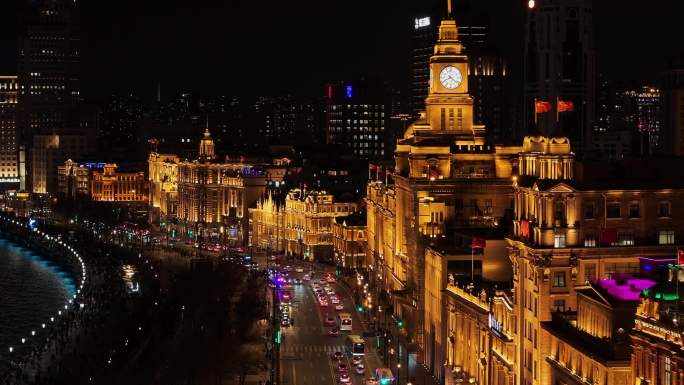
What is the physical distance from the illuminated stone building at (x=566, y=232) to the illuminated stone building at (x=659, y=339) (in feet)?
37.4

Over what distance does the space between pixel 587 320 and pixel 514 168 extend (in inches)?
1455

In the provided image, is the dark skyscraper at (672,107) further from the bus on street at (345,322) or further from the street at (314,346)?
the bus on street at (345,322)

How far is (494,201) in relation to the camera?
93875 mm

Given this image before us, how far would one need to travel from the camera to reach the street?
84.6 m

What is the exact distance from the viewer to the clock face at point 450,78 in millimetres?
105250

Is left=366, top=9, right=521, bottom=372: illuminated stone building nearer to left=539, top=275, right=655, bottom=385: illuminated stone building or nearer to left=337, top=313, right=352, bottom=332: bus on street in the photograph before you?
left=337, top=313, right=352, bottom=332: bus on street

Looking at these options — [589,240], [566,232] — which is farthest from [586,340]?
[589,240]

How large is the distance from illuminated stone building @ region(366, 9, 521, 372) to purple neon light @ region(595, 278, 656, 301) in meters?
29.4

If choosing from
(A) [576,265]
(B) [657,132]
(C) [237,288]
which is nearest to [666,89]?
(B) [657,132]

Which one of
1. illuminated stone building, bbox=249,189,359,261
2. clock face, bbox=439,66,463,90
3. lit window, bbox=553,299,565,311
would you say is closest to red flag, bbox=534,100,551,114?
lit window, bbox=553,299,565,311

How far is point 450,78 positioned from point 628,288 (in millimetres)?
51013

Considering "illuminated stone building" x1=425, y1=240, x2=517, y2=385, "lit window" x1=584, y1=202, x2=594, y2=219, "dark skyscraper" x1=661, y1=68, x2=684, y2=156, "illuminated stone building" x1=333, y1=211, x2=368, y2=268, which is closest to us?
"lit window" x1=584, y1=202, x2=594, y2=219

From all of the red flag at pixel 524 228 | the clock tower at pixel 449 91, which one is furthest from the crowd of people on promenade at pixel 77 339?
the red flag at pixel 524 228

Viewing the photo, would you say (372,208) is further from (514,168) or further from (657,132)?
(657,132)
